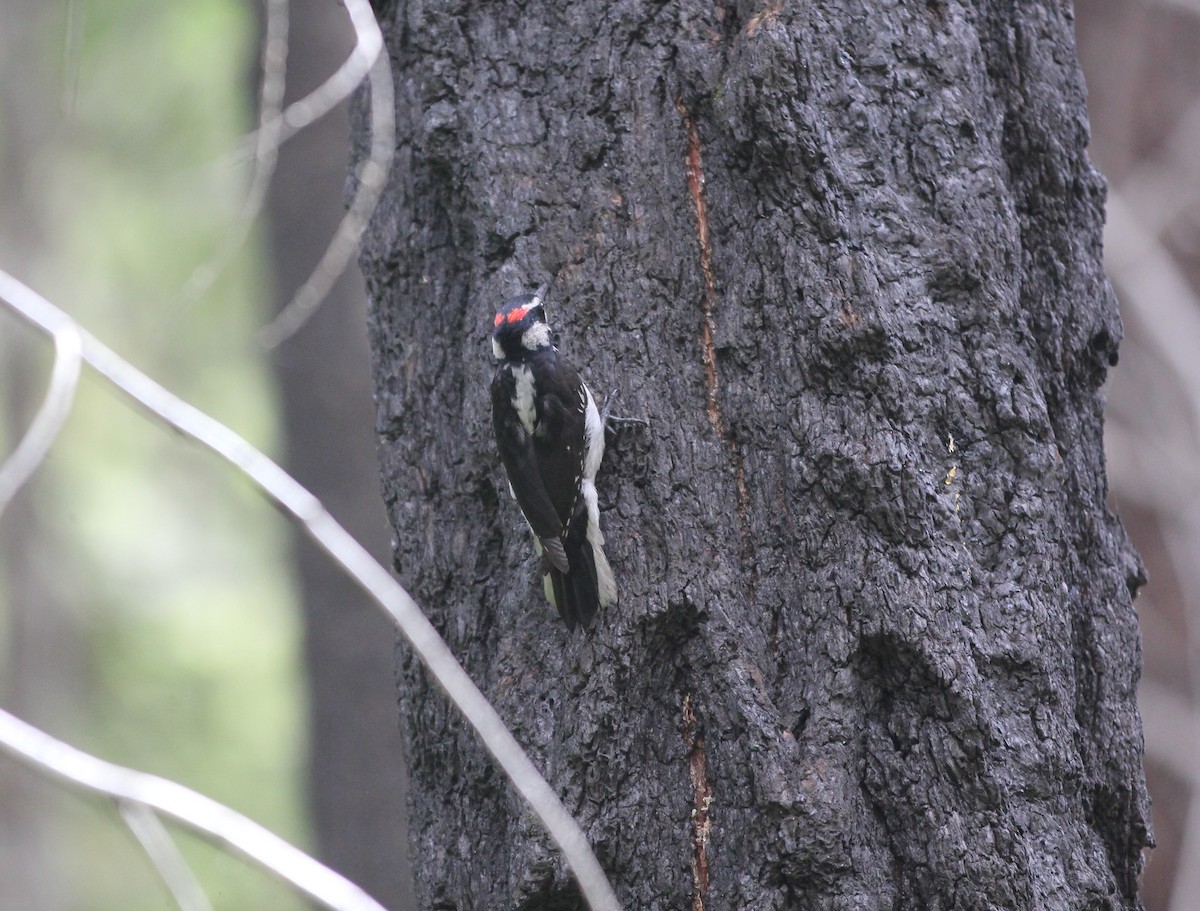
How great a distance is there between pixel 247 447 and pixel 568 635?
1298 millimetres

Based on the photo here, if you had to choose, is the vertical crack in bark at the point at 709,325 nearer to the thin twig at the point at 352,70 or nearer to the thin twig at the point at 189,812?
the thin twig at the point at 352,70

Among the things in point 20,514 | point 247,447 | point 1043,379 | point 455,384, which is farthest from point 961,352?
point 20,514

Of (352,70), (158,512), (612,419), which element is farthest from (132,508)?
(352,70)

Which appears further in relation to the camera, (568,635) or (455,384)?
(455,384)

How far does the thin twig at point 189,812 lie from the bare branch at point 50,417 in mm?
238

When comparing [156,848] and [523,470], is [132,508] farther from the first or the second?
[156,848]

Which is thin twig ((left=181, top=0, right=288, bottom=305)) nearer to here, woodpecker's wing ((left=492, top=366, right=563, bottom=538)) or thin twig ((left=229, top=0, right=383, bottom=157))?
thin twig ((left=229, top=0, right=383, bottom=157))

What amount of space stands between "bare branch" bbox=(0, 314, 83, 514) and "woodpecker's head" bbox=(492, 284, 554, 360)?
1.39 metres

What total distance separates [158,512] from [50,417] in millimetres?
9140

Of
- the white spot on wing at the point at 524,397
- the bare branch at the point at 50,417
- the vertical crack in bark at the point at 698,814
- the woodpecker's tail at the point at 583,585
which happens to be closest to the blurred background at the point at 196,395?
the white spot on wing at the point at 524,397

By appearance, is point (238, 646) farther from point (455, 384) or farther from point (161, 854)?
point (161, 854)

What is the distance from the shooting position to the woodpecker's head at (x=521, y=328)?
8.40 ft

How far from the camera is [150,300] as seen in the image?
9.13 meters

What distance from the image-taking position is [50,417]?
1.13 m
